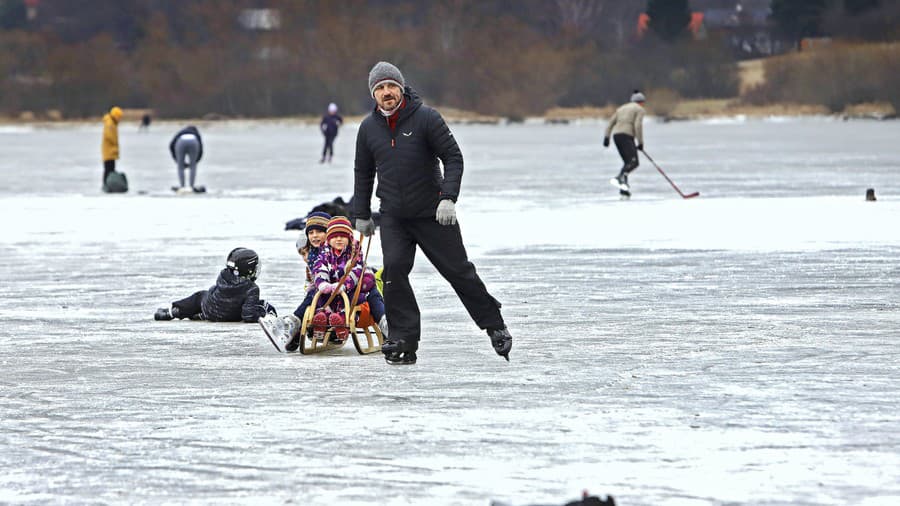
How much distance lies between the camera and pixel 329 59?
377ft

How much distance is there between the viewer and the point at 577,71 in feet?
367

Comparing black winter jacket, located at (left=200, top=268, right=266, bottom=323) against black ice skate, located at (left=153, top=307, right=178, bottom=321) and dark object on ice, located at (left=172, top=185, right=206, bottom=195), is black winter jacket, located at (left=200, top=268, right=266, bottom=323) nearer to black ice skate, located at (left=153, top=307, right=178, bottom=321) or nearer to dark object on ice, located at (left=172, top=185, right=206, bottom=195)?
black ice skate, located at (left=153, top=307, right=178, bottom=321)

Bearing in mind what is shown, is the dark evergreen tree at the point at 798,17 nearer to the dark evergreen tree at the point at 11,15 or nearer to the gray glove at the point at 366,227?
the dark evergreen tree at the point at 11,15

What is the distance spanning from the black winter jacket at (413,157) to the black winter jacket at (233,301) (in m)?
1.94

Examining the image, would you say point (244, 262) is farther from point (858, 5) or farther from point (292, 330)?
point (858, 5)

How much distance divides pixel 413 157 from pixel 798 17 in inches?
4543

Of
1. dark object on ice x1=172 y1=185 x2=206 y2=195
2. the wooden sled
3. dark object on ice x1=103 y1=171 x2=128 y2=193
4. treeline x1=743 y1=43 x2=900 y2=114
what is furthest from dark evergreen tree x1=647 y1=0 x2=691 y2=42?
the wooden sled

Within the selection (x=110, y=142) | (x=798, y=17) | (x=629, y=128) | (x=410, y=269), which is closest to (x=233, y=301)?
(x=410, y=269)

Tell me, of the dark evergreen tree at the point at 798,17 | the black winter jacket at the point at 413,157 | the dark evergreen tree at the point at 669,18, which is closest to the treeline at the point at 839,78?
the dark evergreen tree at the point at 798,17

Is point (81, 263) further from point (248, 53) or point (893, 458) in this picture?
point (248, 53)

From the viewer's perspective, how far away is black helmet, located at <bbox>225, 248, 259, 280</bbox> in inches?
395

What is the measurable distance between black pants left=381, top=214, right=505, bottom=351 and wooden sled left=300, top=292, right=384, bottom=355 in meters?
0.31

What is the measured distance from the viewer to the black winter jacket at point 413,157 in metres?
8.34

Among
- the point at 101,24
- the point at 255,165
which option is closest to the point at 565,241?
the point at 255,165
